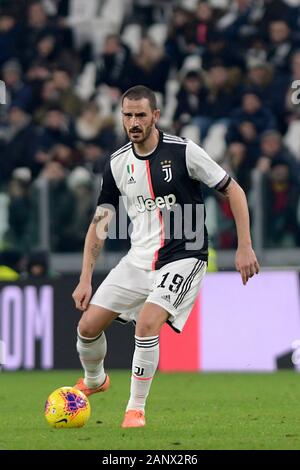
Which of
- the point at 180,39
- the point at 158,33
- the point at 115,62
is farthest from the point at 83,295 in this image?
the point at 158,33

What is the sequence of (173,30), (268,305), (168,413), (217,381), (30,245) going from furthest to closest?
(173,30)
(30,245)
(268,305)
(217,381)
(168,413)

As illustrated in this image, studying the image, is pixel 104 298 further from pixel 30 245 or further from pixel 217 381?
pixel 30 245

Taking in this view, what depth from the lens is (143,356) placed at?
8031 millimetres

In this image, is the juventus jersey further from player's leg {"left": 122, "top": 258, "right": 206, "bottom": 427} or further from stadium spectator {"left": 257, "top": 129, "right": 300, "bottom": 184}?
stadium spectator {"left": 257, "top": 129, "right": 300, "bottom": 184}

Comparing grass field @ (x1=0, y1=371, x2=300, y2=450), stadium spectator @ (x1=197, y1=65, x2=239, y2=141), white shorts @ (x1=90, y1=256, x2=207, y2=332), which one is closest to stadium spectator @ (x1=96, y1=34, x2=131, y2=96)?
stadium spectator @ (x1=197, y1=65, x2=239, y2=141)

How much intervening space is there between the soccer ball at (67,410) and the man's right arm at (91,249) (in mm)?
633

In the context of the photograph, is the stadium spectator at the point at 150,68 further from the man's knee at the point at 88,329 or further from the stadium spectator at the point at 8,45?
the man's knee at the point at 88,329

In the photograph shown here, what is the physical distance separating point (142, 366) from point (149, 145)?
1.51m

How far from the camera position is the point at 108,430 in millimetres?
7902

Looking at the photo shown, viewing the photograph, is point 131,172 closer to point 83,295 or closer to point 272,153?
point 83,295

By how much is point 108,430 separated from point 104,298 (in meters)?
0.97

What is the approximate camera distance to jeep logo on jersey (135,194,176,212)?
27.3 feet

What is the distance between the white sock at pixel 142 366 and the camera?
800 cm

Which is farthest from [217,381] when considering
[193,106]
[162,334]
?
[193,106]
